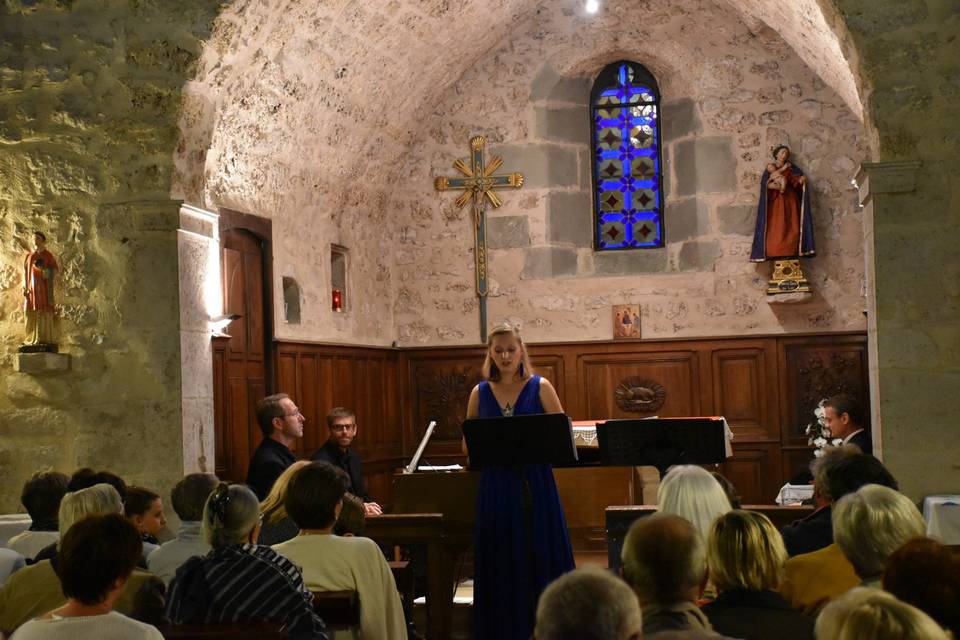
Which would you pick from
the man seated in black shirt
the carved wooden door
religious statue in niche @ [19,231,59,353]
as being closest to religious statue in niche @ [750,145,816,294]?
the carved wooden door

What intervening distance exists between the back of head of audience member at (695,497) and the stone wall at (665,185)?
7417mm

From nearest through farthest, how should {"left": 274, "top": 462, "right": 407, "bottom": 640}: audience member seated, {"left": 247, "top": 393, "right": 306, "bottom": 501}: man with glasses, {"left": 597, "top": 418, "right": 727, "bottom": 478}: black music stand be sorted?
{"left": 274, "top": 462, "right": 407, "bottom": 640}: audience member seated
{"left": 597, "top": 418, "right": 727, "bottom": 478}: black music stand
{"left": 247, "top": 393, "right": 306, "bottom": 501}: man with glasses

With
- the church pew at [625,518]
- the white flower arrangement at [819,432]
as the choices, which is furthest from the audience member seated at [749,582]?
the white flower arrangement at [819,432]

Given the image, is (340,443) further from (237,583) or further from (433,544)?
(237,583)

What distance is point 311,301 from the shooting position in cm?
1029

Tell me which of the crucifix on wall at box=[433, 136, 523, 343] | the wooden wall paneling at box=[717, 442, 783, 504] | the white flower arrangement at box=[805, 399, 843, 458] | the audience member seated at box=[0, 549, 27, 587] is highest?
the crucifix on wall at box=[433, 136, 523, 343]

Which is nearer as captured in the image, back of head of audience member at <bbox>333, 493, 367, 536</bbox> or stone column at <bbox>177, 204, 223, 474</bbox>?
back of head of audience member at <bbox>333, 493, 367, 536</bbox>

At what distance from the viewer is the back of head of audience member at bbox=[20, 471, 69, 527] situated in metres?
4.88

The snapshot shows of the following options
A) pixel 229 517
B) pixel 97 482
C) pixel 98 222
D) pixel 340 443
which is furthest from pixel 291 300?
pixel 229 517

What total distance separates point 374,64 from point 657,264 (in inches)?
131

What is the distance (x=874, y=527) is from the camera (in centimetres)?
317

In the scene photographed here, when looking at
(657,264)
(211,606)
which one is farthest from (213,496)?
(657,264)

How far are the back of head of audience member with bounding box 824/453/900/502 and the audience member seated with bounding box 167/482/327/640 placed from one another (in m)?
1.81

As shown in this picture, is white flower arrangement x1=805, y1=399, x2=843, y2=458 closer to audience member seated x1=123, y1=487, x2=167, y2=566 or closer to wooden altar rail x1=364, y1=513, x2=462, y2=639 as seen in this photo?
wooden altar rail x1=364, y1=513, x2=462, y2=639
